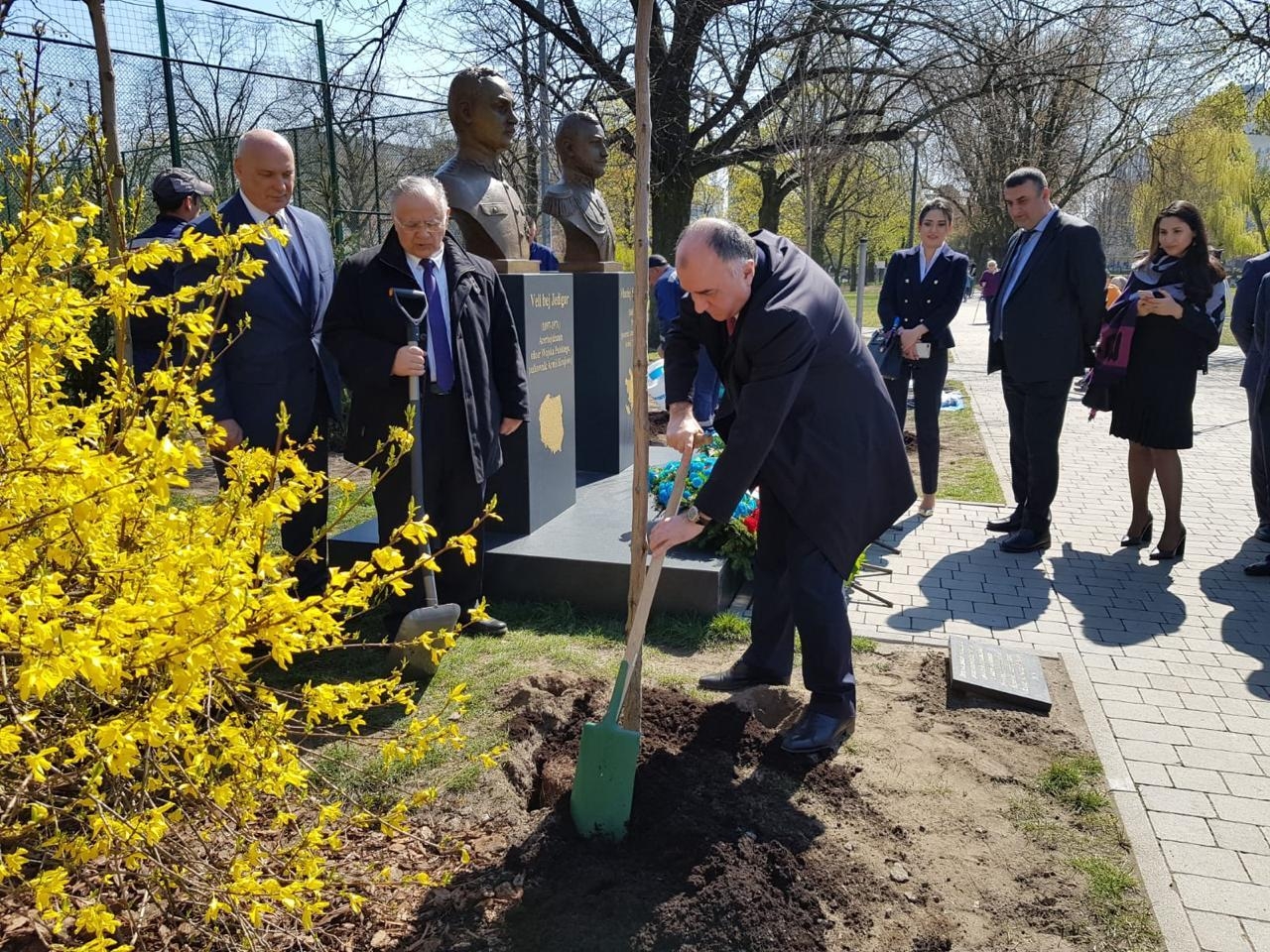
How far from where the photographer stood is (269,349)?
3.92 m

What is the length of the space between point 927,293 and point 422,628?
4.36 metres

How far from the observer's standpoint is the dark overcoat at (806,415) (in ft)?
9.84

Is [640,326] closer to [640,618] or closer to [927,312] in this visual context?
[640,618]

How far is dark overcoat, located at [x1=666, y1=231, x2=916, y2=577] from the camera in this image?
118 inches

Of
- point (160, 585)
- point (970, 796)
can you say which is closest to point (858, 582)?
point (970, 796)

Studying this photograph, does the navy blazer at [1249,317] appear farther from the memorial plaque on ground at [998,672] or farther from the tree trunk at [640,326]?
the tree trunk at [640,326]

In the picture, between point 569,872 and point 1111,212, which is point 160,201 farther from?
point 1111,212

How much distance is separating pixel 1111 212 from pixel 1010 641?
46666 millimetres

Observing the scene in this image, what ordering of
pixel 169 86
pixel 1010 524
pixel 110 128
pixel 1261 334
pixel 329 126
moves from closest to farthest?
pixel 110 128 < pixel 1261 334 < pixel 1010 524 < pixel 169 86 < pixel 329 126

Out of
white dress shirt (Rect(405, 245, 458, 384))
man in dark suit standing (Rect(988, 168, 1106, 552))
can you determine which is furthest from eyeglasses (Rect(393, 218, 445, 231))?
man in dark suit standing (Rect(988, 168, 1106, 552))

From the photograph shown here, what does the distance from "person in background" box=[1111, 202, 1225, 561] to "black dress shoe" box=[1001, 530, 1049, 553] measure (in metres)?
0.70

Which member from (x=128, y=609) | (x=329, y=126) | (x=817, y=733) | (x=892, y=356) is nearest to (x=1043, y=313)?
(x=892, y=356)

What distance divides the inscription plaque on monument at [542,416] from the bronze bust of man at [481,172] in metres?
0.32

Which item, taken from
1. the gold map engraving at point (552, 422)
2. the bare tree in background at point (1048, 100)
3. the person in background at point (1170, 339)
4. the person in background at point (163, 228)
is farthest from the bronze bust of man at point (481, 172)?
the bare tree in background at point (1048, 100)
